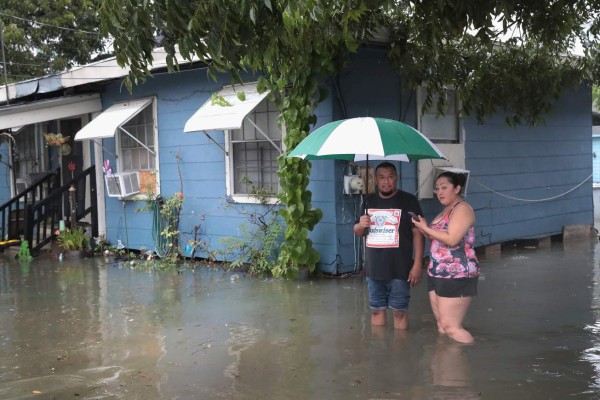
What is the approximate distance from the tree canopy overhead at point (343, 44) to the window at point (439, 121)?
61 centimetres

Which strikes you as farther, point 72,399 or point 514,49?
point 514,49

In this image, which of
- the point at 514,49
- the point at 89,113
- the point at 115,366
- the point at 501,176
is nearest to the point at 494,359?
the point at 115,366

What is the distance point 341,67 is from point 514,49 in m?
2.53

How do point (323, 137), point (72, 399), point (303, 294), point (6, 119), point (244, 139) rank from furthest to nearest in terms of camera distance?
point (6, 119), point (244, 139), point (303, 294), point (323, 137), point (72, 399)

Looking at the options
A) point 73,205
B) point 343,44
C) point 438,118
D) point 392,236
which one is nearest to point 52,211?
point 73,205

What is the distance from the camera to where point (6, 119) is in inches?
418

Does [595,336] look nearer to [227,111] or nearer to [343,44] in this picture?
[343,44]

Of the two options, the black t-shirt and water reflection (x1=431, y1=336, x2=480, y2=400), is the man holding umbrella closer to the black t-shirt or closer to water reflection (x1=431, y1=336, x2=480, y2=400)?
the black t-shirt

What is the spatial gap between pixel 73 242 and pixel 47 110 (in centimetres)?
225

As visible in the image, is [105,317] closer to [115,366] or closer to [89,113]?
[115,366]

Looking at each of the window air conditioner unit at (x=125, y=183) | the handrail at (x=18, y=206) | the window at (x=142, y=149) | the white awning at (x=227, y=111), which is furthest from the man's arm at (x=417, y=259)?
the handrail at (x=18, y=206)

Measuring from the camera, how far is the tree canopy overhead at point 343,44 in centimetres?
443

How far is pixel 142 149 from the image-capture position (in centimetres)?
1161

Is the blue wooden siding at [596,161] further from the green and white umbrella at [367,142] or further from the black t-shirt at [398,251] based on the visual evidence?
the green and white umbrella at [367,142]
